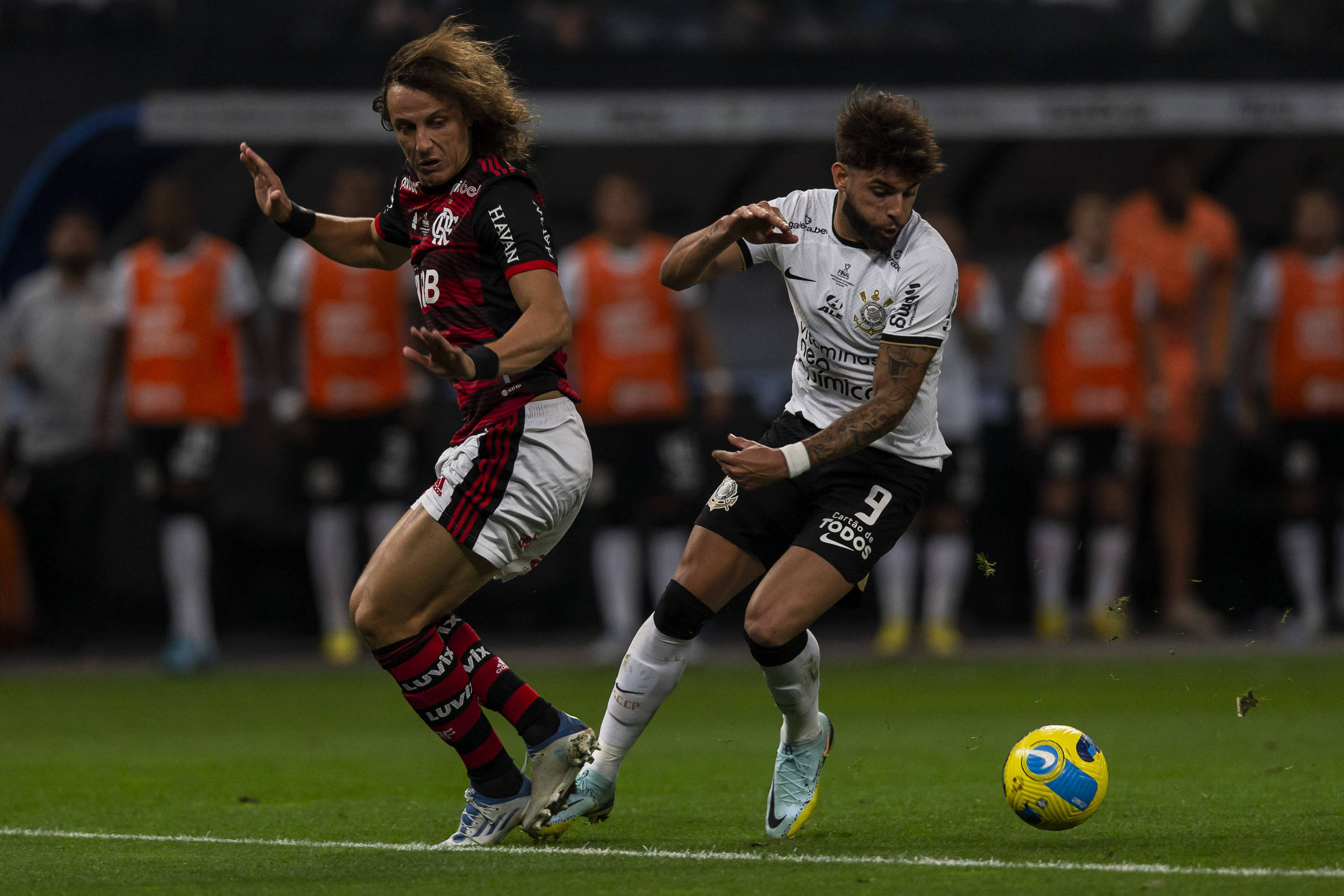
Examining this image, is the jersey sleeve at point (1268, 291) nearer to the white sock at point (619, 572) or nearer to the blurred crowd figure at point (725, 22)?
the blurred crowd figure at point (725, 22)

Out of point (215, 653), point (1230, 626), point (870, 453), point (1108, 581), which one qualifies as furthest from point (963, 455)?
point (870, 453)

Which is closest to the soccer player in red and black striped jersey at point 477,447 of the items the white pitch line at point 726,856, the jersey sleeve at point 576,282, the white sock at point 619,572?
the white pitch line at point 726,856

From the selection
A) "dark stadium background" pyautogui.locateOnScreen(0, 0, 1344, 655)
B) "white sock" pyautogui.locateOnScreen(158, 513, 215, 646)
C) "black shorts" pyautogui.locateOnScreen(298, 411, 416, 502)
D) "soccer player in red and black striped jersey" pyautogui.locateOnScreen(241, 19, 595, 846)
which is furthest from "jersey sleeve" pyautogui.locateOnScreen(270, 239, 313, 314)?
"soccer player in red and black striped jersey" pyautogui.locateOnScreen(241, 19, 595, 846)

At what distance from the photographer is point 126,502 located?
1182cm

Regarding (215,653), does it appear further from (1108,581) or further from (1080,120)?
(1080,120)

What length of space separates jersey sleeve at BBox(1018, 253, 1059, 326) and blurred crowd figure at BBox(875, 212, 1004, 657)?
213 millimetres

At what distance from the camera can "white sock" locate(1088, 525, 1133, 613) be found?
1145 centimetres

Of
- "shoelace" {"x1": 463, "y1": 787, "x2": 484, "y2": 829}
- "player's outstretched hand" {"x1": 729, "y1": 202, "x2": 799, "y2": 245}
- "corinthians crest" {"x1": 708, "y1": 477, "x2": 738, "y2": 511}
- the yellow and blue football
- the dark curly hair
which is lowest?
"shoelace" {"x1": 463, "y1": 787, "x2": 484, "y2": 829}

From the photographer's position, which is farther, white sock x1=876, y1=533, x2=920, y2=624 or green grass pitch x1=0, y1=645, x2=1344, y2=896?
white sock x1=876, y1=533, x2=920, y2=624

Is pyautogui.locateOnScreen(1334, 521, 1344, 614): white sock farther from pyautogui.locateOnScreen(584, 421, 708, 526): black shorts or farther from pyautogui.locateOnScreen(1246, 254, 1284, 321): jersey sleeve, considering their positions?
pyautogui.locateOnScreen(584, 421, 708, 526): black shorts

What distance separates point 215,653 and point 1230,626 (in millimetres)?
6337

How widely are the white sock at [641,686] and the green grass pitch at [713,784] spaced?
256 millimetres

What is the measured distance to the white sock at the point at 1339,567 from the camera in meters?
12.5

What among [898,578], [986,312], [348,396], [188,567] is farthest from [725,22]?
[188,567]
